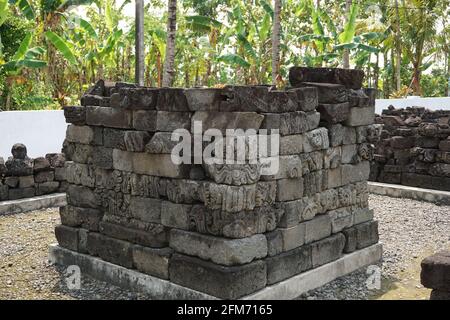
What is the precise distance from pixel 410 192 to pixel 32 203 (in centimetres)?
824

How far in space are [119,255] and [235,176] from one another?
2.05 metres

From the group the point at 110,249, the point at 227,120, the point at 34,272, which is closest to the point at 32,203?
the point at 34,272

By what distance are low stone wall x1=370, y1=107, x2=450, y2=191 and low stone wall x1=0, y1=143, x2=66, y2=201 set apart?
7583 millimetres

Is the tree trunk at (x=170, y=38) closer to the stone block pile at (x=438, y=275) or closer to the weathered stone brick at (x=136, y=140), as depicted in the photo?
the weathered stone brick at (x=136, y=140)

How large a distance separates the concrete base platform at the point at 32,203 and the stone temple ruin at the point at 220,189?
11.7ft

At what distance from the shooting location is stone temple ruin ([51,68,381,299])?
5.68 metres

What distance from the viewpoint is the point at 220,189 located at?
5.59 meters

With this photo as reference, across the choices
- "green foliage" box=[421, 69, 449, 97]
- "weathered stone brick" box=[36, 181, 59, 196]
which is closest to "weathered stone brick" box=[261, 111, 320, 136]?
"weathered stone brick" box=[36, 181, 59, 196]

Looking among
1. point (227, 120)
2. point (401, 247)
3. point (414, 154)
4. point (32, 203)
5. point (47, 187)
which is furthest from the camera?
point (414, 154)

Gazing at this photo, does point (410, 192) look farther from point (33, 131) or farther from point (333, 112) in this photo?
point (33, 131)

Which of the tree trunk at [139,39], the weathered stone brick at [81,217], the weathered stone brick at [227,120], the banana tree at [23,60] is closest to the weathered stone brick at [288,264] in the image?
the weathered stone brick at [227,120]

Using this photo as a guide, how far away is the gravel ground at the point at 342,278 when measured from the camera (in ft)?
21.0

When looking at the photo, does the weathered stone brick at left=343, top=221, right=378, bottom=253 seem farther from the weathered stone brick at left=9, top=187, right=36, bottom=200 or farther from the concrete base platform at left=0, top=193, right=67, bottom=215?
the weathered stone brick at left=9, top=187, right=36, bottom=200

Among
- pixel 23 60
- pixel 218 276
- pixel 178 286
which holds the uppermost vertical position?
pixel 23 60
